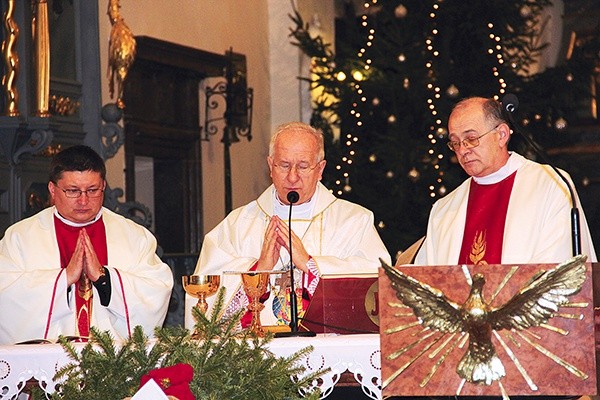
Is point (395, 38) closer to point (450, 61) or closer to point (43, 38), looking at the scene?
point (450, 61)

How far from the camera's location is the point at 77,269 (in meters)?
5.07

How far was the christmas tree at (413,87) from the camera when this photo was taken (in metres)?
10.6

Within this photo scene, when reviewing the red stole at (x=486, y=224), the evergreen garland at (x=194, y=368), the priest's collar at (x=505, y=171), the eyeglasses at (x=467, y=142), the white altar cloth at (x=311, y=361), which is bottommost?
the white altar cloth at (x=311, y=361)

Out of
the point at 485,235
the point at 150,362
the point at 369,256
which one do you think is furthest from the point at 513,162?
the point at 150,362

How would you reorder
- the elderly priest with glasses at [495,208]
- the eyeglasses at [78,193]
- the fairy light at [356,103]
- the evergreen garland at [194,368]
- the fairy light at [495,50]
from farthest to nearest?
the fairy light at [495,50] → the fairy light at [356,103] → the eyeglasses at [78,193] → the elderly priest with glasses at [495,208] → the evergreen garland at [194,368]

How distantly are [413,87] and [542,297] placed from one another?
760 centimetres

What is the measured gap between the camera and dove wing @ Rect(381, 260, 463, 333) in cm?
333

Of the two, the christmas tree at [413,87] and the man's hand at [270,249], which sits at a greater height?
the christmas tree at [413,87]

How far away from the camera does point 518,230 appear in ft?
17.3

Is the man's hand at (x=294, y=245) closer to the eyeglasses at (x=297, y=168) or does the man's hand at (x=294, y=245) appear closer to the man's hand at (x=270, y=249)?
the man's hand at (x=270, y=249)

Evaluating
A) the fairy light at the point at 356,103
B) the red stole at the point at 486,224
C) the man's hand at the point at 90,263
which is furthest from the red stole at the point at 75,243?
the fairy light at the point at 356,103

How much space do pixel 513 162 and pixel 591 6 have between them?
26.1 feet

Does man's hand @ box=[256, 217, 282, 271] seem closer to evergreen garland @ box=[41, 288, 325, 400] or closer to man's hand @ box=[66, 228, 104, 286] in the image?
man's hand @ box=[66, 228, 104, 286]

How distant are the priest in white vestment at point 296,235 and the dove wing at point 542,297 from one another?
73.1 inches
